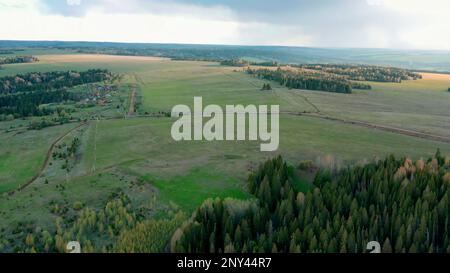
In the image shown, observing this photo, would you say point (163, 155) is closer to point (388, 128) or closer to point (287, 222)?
point (287, 222)

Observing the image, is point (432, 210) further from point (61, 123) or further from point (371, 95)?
point (371, 95)

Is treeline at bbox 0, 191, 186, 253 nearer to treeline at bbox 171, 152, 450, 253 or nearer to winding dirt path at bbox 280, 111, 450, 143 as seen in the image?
treeline at bbox 171, 152, 450, 253

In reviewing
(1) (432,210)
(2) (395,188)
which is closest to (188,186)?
(2) (395,188)

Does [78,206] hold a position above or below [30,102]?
below
